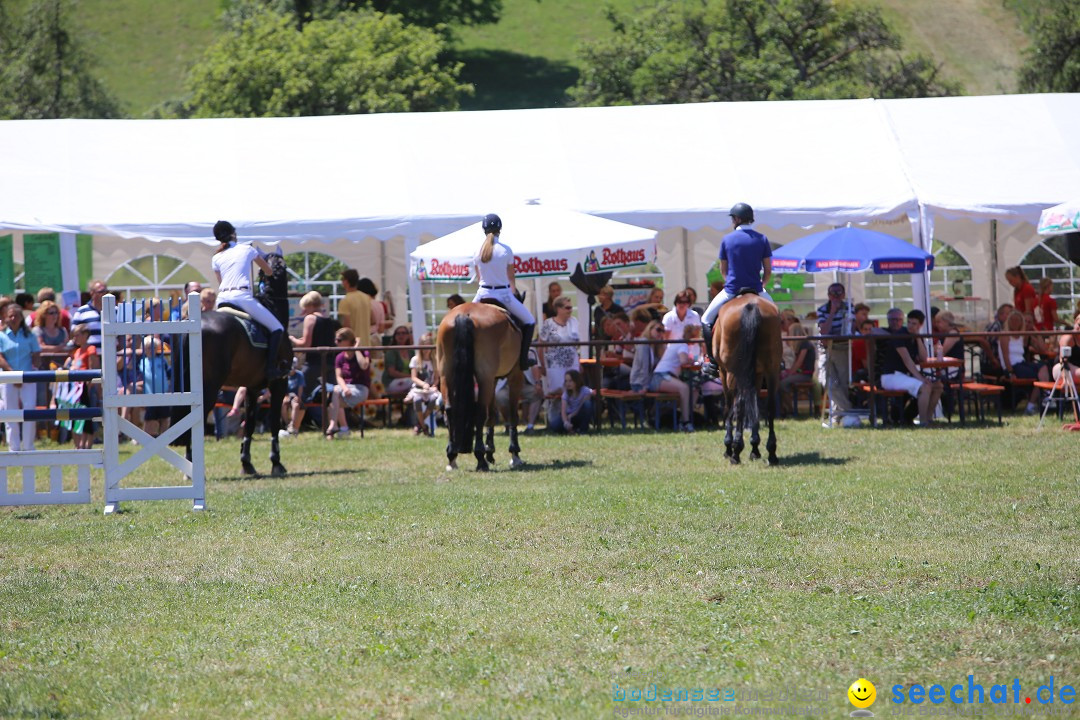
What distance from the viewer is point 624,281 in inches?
968

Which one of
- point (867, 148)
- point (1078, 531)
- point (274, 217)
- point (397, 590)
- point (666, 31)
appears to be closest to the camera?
point (397, 590)

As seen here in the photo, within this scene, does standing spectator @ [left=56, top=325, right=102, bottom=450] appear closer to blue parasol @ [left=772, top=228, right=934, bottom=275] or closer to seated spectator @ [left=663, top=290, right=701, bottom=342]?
seated spectator @ [left=663, top=290, right=701, bottom=342]

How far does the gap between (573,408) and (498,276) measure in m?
4.02

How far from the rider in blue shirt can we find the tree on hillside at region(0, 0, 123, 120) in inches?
1675

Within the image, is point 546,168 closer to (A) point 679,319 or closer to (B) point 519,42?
(A) point 679,319

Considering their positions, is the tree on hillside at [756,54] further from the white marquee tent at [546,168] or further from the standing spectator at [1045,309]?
the standing spectator at [1045,309]

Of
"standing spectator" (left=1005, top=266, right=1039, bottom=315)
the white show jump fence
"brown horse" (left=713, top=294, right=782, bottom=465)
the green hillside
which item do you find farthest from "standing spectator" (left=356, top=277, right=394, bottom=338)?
the green hillside

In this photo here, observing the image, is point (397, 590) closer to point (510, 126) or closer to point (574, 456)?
point (574, 456)

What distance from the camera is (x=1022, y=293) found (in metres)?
19.8

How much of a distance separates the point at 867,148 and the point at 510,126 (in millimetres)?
5460

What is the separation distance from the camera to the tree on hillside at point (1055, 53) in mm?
44781

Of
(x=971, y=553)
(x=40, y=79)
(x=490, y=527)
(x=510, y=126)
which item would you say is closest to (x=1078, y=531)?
(x=971, y=553)

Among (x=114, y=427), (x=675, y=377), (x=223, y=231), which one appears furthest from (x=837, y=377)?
(x=114, y=427)

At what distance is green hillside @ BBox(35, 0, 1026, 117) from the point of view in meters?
77.7
